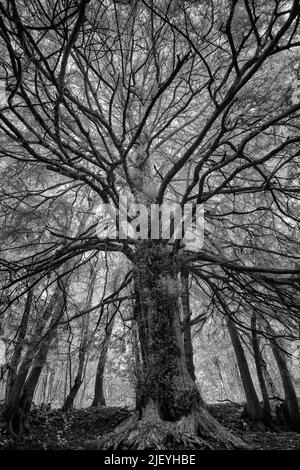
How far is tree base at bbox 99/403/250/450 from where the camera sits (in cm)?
260

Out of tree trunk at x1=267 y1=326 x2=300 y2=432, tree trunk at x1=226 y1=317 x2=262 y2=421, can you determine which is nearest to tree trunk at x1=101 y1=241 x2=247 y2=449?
tree trunk at x1=226 y1=317 x2=262 y2=421

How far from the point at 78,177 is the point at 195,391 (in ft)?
8.55

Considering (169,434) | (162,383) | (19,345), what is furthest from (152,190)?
(169,434)

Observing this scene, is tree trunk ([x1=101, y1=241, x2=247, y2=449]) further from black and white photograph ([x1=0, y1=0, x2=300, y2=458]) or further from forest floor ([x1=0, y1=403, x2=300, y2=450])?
forest floor ([x1=0, y1=403, x2=300, y2=450])

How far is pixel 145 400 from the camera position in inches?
121

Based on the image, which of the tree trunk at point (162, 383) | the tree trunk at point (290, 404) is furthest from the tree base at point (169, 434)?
the tree trunk at point (290, 404)

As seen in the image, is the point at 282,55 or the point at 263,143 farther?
the point at 263,143

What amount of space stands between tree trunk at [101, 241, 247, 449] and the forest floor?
0.56 meters

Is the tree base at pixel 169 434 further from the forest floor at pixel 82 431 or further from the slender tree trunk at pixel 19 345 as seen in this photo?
the slender tree trunk at pixel 19 345

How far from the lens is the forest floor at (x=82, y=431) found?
3576 millimetres

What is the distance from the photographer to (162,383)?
120 inches

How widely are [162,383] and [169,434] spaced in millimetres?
459
